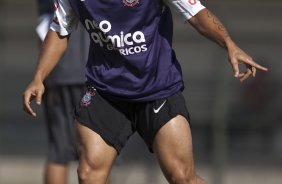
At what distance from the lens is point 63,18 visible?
6293mm

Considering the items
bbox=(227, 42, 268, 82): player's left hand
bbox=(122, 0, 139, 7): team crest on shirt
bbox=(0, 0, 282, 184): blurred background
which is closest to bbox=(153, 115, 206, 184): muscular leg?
bbox=(227, 42, 268, 82): player's left hand

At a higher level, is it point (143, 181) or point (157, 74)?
point (157, 74)

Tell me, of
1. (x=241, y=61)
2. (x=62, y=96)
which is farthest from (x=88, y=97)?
(x=62, y=96)

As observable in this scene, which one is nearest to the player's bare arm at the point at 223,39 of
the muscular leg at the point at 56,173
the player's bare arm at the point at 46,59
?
the player's bare arm at the point at 46,59

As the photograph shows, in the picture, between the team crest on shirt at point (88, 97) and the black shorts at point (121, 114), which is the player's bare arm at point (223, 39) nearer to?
the black shorts at point (121, 114)

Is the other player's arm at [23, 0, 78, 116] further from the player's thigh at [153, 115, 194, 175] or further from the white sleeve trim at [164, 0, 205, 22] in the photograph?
the player's thigh at [153, 115, 194, 175]

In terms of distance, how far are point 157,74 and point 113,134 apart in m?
0.47

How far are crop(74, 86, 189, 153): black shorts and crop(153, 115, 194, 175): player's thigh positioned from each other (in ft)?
0.15

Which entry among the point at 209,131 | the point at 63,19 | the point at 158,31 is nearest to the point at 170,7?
the point at 158,31

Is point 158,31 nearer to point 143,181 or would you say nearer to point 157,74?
point 157,74

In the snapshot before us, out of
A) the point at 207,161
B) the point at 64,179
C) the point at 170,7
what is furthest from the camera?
the point at 207,161

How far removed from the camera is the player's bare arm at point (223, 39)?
5801 mm

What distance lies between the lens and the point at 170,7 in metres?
6.11

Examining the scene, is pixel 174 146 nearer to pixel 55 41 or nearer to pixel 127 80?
pixel 127 80
